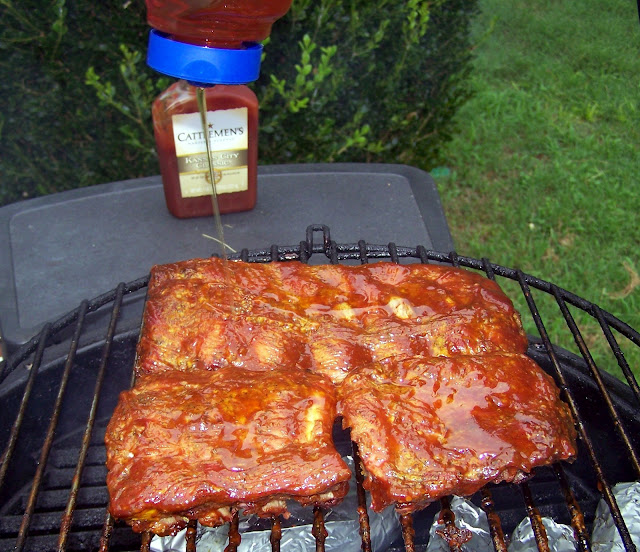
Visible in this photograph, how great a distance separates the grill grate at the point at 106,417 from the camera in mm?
1885

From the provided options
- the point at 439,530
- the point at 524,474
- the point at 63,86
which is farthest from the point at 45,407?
the point at 63,86

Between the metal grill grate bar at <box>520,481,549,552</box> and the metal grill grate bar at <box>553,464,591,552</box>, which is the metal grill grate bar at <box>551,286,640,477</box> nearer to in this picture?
the metal grill grate bar at <box>553,464,591,552</box>

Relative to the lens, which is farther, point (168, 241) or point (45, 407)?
point (168, 241)

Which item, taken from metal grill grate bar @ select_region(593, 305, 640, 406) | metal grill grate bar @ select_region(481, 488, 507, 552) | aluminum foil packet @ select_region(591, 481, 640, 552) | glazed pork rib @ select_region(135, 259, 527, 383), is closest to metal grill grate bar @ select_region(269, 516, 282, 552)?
glazed pork rib @ select_region(135, 259, 527, 383)

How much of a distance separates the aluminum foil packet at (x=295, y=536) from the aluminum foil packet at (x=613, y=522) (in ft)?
2.13

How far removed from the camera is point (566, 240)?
16.2 ft

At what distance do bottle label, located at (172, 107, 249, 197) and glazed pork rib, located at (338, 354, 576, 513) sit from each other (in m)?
1.23

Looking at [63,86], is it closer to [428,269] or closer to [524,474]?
[428,269]

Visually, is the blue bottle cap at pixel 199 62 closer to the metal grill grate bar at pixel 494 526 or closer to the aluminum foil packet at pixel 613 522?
the metal grill grate bar at pixel 494 526

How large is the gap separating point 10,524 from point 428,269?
5.42 ft

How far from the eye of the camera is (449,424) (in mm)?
1767

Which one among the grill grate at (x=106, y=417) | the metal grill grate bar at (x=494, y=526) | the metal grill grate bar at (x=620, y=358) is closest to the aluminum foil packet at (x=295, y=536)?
the grill grate at (x=106, y=417)

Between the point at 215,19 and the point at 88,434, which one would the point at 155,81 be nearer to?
the point at 215,19

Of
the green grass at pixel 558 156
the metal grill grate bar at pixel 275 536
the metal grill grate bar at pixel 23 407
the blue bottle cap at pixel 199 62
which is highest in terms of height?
the blue bottle cap at pixel 199 62
